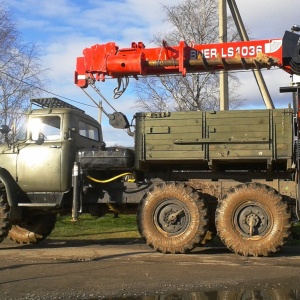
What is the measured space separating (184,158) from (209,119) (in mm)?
857

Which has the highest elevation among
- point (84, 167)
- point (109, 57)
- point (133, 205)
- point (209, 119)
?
point (109, 57)

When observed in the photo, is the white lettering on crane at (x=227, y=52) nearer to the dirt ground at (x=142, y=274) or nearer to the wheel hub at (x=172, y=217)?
the wheel hub at (x=172, y=217)

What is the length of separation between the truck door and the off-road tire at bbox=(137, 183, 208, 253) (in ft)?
6.37

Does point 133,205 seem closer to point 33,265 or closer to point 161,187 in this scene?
point 161,187

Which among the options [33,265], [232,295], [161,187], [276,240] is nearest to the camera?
[232,295]

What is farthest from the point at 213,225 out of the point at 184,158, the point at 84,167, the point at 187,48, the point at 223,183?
the point at 187,48

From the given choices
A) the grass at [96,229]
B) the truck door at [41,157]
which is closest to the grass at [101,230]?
the grass at [96,229]

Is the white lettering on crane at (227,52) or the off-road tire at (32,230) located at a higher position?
the white lettering on crane at (227,52)

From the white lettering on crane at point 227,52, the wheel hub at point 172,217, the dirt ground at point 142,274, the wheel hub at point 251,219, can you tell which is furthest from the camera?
the white lettering on crane at point 227,52

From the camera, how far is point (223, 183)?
10.3m

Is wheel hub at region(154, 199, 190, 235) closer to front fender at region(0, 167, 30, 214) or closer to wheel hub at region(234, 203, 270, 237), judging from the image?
wheel hub at region(234, 203, 270, 237)

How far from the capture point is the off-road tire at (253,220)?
9.52m

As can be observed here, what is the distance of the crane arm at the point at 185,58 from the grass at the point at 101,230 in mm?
4213

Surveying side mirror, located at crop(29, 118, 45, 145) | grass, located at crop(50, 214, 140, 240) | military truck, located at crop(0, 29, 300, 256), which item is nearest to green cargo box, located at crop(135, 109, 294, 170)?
military truck, located at crop(0, 29, 300, 256)
